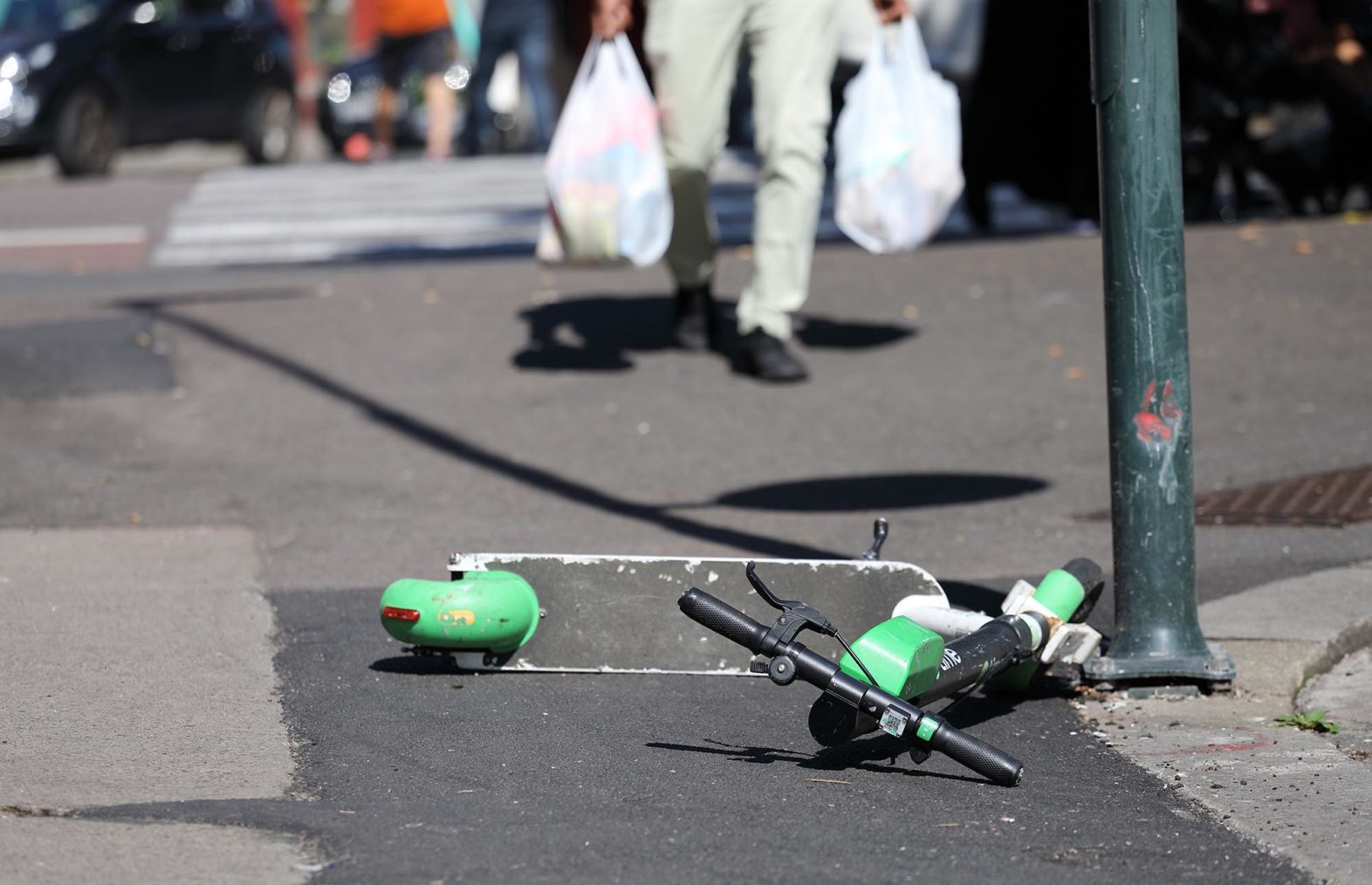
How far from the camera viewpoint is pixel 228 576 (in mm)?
4559

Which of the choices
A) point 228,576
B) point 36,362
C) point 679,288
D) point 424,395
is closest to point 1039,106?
point 679,288

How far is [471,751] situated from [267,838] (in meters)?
0.56

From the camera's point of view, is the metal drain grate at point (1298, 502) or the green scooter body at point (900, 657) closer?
the green scooter body at point (900, 657)

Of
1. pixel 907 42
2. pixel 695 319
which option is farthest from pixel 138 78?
pixel 907 42

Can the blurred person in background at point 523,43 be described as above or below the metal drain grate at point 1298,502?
above

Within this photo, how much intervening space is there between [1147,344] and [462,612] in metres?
1.40

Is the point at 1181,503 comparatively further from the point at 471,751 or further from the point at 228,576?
the point at 228,576

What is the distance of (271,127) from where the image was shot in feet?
59.0

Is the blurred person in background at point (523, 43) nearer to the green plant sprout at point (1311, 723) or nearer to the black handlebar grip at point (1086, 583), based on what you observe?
the black handlebar grip at point (1086, 583)

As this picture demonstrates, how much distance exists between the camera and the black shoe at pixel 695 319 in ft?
23.2

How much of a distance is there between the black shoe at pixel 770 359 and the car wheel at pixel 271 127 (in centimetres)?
1213

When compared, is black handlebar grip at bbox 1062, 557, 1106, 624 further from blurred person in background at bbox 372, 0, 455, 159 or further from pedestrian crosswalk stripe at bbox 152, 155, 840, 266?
blurred person in background at bbox 372, 0, 455, 159

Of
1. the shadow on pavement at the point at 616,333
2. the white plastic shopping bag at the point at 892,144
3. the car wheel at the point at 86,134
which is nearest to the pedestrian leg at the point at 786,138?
the white plastic shopping bag at the point at 892,144

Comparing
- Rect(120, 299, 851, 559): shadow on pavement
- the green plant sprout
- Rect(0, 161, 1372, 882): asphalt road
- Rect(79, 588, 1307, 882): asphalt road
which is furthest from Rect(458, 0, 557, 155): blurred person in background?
the green plant sprout
